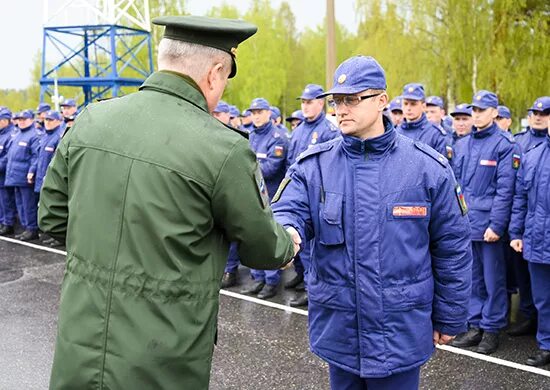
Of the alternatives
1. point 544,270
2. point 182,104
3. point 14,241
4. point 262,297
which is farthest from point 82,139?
point 14,241

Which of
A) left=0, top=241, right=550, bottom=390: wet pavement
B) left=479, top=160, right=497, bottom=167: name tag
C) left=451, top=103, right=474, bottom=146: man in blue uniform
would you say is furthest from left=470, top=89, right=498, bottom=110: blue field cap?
left=0, top=241, right=550, bottom=390: wet pavement

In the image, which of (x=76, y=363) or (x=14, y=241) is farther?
(x=14, y=241)

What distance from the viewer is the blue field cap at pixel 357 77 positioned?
2.99 m

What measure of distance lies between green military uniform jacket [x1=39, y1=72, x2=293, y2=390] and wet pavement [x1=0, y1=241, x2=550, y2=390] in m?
2.92

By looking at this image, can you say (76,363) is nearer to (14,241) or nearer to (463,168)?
(463,168)

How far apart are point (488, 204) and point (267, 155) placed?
3099 millimetres

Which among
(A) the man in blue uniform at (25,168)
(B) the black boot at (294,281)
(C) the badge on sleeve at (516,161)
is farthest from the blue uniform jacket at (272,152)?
(A) the man in blue uniform at (25,168)

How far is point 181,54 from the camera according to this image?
2201mm

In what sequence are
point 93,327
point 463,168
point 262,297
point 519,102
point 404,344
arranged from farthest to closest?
point 519,102, point 262,297, point 463,168, point 404,344, point 93,327

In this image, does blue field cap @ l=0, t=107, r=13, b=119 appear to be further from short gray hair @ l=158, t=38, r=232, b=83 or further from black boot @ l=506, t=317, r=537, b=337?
short gray hair @ l=158, t=38, r=232, b=83

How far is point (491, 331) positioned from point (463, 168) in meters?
1.51

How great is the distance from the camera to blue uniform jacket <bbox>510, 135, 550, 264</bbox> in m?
5.35

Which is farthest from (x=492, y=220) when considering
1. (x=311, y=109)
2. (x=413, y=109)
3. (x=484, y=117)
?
(x=311, y=109)

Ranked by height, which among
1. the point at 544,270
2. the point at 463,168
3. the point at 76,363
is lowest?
the point at 544,270
